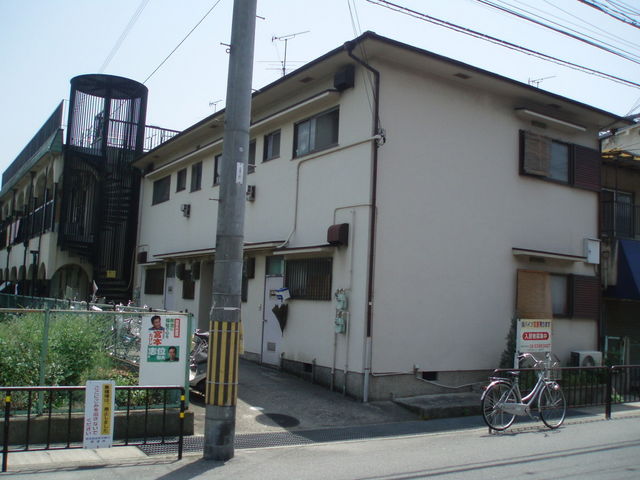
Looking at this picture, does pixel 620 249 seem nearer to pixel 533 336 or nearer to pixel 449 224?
pixel 533 336

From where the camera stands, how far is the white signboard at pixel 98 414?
23.1 ft

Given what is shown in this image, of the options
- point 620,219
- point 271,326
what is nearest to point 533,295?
point 620,219

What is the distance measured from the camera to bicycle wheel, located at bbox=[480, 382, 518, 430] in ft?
30.9

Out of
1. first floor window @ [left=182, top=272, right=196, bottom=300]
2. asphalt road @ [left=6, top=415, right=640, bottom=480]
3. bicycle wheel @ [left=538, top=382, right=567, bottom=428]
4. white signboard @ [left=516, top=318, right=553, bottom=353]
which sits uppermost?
first floor window @ [left=182, top=272, right=196, bottom=300]

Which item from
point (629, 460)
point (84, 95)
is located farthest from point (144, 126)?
point (629, 460)

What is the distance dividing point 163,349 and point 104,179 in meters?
16.5

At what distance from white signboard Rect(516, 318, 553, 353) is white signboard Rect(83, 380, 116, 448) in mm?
8251

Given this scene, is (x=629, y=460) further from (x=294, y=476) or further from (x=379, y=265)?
(x=379, y=265)

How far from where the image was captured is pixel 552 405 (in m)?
10.1

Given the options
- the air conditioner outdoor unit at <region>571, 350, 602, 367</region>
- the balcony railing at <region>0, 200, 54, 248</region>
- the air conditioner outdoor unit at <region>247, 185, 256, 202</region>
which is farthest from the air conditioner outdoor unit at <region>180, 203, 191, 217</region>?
the air conditioner outdoor unit at <region>571, 350, 602, 367</region>

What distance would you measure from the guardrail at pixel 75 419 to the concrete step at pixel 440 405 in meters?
4.46

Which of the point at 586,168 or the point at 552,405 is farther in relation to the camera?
the point at 586,168

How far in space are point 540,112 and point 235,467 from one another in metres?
11.6

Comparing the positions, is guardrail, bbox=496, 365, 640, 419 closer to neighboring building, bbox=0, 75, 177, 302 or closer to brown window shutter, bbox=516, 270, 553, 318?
brown window shutter, bbox=516, 270, 553, 318
